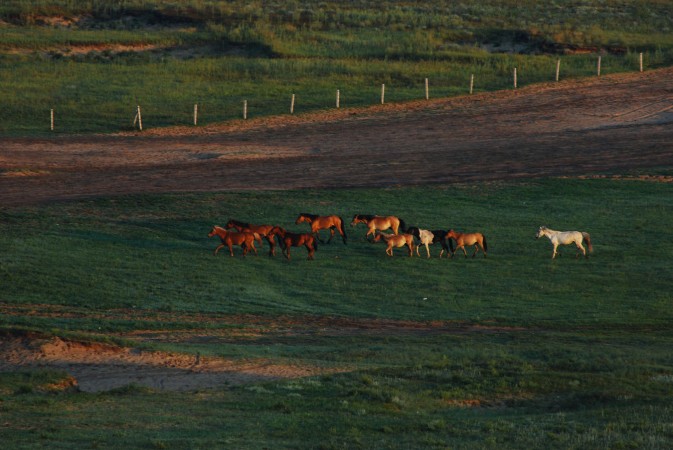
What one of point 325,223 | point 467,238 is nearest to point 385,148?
point 325,223

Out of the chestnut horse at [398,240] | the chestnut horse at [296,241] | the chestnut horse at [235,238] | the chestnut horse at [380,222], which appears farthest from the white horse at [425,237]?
the chestnut horse at [235,238]

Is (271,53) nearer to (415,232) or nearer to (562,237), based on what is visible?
(415,232)

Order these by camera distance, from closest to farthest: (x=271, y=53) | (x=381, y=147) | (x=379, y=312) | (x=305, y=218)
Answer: (x=379, y=312)
(x=305, y=218)
(x=381, y=147)
(x=271, y=53)

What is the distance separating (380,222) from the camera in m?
39.5

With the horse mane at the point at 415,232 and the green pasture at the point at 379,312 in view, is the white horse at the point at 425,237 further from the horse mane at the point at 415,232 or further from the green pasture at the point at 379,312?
the green pasture at the point at 379,312

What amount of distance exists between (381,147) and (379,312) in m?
26.6

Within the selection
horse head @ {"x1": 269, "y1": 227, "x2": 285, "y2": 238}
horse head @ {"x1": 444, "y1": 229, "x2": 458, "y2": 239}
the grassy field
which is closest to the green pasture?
horse head @ {"x1": 269, "y1": 227, "x2": 285, "y2": 238}

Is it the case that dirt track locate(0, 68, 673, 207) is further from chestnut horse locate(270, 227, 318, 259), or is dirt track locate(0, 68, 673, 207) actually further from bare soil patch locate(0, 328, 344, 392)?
bare soil patch locate(0, 328, 344, 392)

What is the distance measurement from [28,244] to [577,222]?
18359 mm

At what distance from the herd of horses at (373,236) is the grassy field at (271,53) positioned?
2561 cm

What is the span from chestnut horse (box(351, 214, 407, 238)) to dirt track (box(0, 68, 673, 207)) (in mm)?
8943

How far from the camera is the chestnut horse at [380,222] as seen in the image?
1554 inches

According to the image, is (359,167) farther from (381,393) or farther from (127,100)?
(381,393)

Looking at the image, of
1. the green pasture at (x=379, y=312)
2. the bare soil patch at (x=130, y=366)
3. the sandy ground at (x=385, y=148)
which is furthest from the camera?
the sandy ground at (x=385, y=148)
